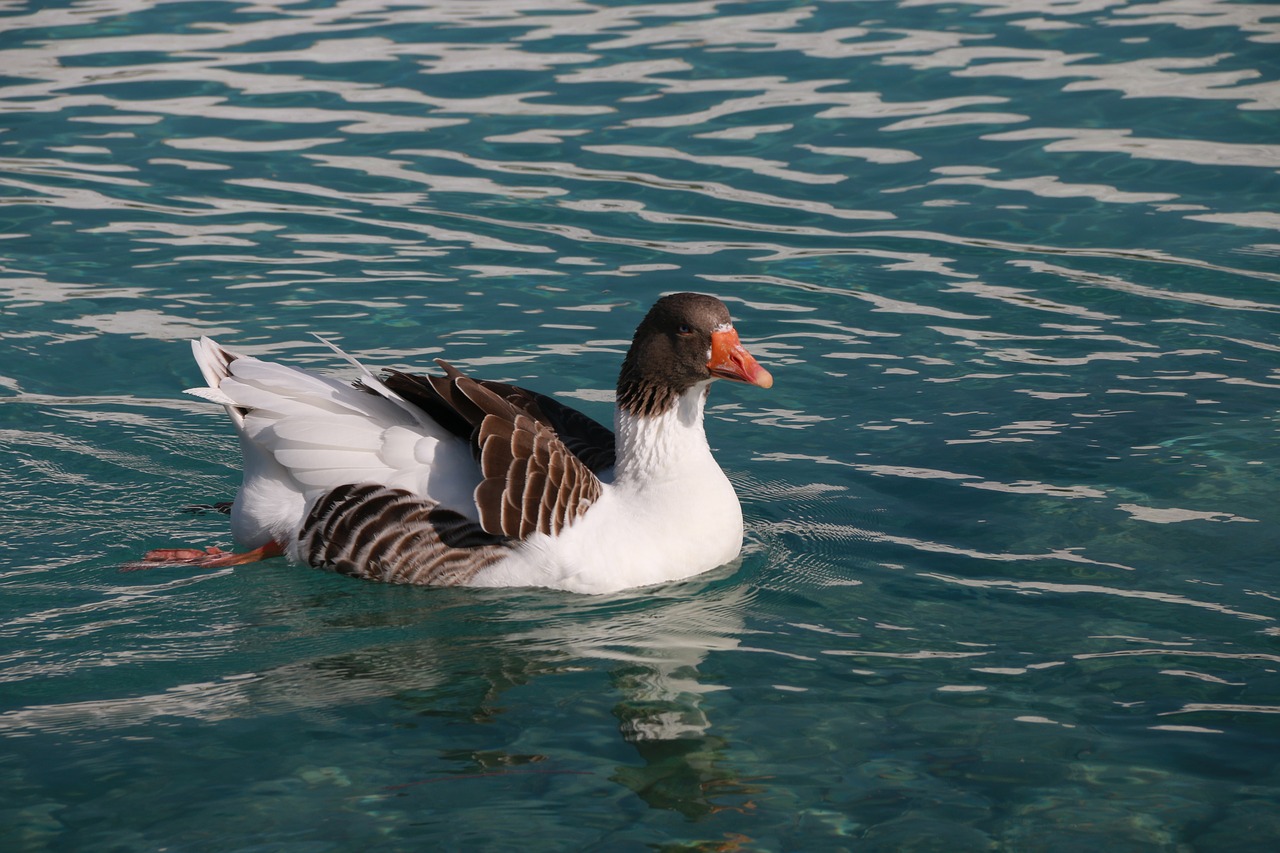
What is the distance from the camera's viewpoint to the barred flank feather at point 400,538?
838cm

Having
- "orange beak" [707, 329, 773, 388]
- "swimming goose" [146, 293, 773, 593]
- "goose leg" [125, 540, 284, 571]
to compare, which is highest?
"orange beak" [707, 329, 773, 388]

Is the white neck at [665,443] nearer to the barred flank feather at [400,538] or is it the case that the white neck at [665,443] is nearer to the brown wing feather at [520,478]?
the brown wing feather at [520,478]

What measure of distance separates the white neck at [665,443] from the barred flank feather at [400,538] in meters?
0.85

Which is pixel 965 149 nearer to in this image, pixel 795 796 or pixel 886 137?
pixel 886 137

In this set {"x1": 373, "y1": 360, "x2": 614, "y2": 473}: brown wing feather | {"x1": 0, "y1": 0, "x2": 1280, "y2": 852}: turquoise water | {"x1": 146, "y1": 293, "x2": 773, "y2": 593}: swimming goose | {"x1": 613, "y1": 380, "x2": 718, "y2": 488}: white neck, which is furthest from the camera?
{"x1": 613, "y1": 380, "x2": 718, "y2": 488}: white neck

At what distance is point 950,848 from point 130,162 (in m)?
12.6

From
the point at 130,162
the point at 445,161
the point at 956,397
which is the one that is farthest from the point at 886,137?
the point at 130,162

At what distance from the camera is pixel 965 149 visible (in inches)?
619

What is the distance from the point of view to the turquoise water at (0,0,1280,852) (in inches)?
257

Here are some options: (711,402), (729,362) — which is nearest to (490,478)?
(729,362)

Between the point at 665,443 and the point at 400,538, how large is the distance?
4.99 feet

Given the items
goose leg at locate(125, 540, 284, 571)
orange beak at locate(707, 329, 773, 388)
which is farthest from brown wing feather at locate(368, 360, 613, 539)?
goose leg at locate(125, 540, 284, 571)

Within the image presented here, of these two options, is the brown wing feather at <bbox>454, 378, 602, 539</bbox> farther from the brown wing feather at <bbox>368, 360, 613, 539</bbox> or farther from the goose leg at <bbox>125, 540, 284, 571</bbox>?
the goose leg at <bbox>125, 540, 284, 571</bbox>

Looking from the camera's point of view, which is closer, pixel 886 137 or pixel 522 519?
pixel 522 519
